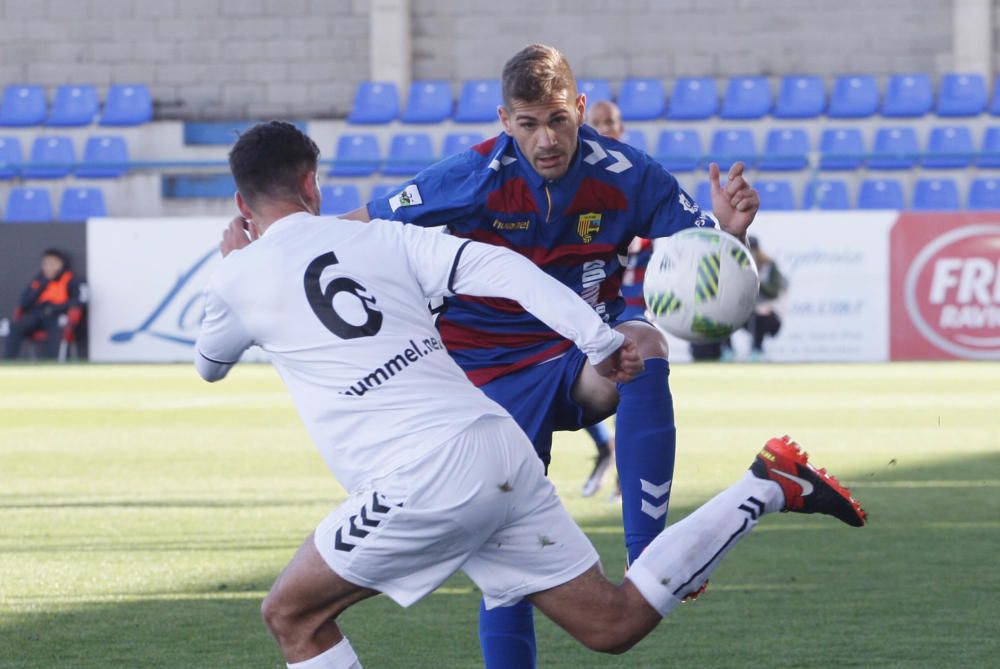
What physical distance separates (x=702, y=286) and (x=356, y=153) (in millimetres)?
18869

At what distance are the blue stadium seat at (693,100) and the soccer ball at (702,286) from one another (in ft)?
61.6

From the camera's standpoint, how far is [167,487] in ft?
29.8

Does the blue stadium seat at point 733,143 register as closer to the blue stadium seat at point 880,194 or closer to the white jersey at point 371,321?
the blue stadium seat at point 880,194

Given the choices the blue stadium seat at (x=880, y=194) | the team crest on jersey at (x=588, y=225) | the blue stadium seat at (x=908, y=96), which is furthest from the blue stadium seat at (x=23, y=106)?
the team crest on jersey at (x=588, y=225)

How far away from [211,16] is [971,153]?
38.8 ft

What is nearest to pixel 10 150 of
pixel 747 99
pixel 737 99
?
pixel 737 99

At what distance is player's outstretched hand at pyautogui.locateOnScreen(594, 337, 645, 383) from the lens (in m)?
3.57

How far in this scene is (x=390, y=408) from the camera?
11.7 feet

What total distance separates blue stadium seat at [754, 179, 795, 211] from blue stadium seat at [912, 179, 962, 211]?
1.67 metres

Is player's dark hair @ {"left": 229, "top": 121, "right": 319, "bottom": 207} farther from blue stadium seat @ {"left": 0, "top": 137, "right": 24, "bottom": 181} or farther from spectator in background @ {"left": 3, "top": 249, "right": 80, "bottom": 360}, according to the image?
blue stadium seat @ {"left": 0, "top": 137, "right": 24, "bottom": 181}

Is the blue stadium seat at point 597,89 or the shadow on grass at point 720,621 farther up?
the blue stadium seat at point 597,89

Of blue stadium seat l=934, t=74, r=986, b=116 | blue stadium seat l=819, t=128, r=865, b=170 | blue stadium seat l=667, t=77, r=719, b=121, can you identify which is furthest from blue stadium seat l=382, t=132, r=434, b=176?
blue stadium seat l=934, t=74, r=986, b=116

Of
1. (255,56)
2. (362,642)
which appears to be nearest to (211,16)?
(255,56)

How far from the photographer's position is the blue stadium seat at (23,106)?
2408 centimetres
